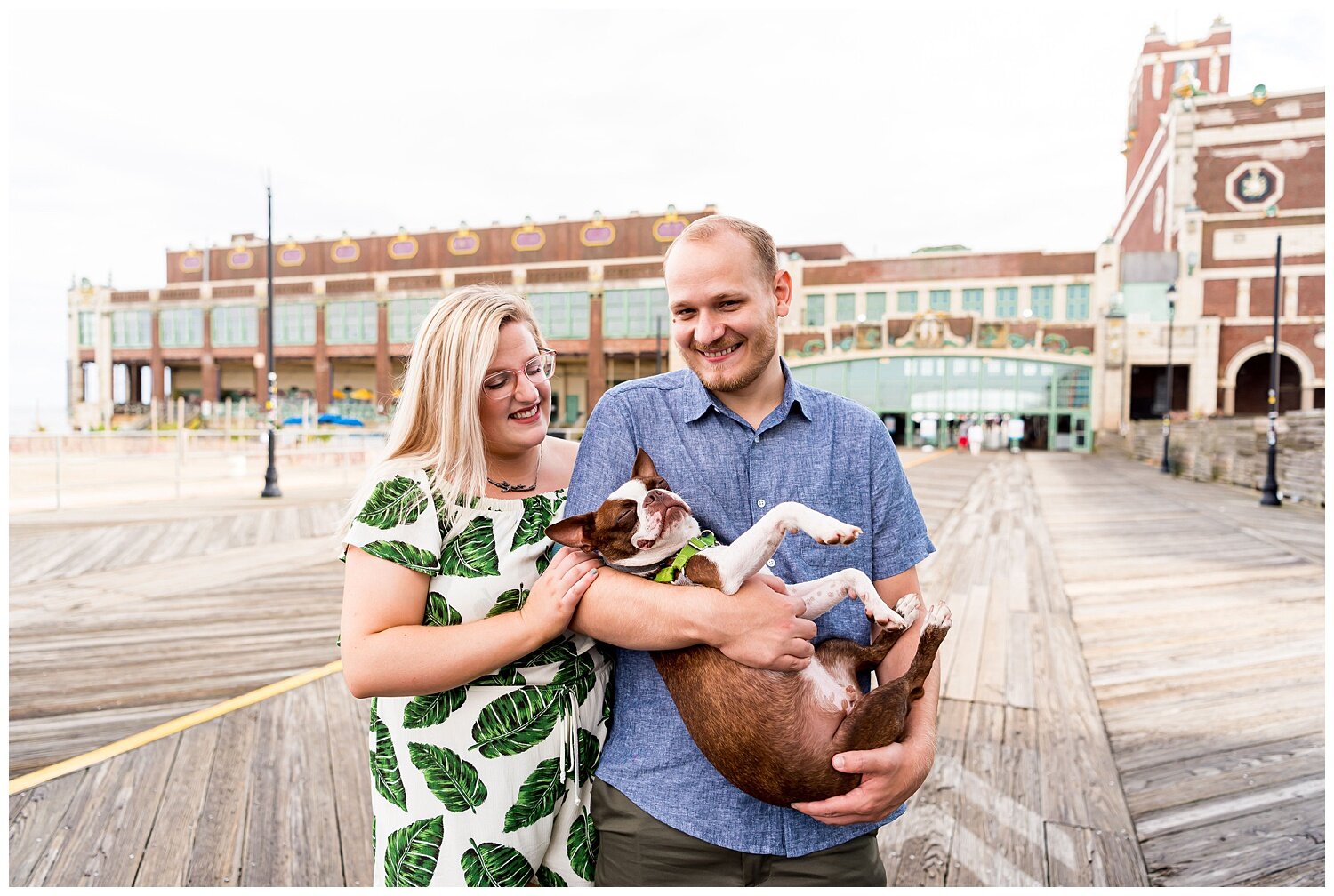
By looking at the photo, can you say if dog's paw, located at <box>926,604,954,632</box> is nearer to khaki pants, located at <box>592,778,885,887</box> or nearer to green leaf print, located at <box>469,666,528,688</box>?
khaki pants, located at <box>592,778,885,887</box>

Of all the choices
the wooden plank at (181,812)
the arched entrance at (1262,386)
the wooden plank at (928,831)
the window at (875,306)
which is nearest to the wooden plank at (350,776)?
the wooden plank at (181,812)

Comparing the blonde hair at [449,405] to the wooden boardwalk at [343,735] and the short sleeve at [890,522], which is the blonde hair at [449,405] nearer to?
the short sleeve at [890,522]

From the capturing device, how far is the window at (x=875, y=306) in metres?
44.0

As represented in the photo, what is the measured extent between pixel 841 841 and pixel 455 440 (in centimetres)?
144

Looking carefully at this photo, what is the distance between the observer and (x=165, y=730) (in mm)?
4359

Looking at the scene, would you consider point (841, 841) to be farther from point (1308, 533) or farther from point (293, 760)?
point (1308, 533)

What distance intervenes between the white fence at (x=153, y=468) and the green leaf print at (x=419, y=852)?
7599mm

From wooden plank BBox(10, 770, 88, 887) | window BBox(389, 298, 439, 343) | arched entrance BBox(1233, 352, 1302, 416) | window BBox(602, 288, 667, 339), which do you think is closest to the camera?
wooden plank BBox(10, 770, 88, 887)

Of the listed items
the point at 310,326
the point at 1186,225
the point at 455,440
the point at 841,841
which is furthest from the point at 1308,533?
the point at 310,326

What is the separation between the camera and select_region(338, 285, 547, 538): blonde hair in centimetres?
192

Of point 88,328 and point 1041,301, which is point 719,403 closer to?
point 1041,301

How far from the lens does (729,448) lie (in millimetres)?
1998

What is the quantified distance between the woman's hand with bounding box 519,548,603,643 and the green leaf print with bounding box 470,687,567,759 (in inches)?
12.2

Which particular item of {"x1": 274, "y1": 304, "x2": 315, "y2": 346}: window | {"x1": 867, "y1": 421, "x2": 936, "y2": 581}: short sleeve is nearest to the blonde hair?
{"x1": 867, "y1": 421, "x2": 936, "y2": 581}: short sleeve
